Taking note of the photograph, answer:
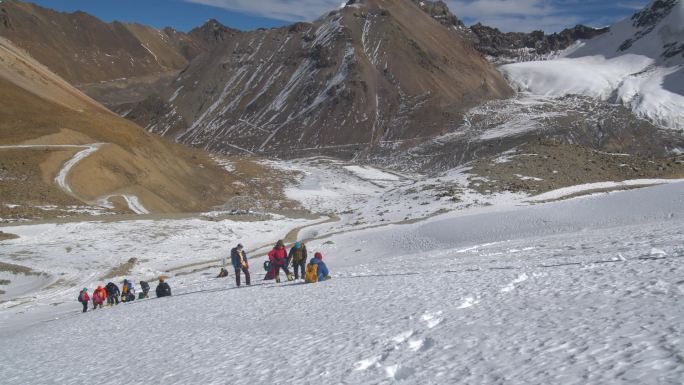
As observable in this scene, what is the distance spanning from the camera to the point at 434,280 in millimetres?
14891

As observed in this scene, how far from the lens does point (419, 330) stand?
30.9 ft

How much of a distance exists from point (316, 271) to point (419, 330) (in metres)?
10.2

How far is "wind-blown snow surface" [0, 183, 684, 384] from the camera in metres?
7.04

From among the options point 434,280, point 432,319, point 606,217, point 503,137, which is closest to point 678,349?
point 432,319

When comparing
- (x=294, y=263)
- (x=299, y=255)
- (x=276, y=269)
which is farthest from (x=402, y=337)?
(x=276, y=269)

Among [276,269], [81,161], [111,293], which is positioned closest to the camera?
[276,269]

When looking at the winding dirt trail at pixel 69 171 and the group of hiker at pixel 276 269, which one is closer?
the group of hiker at pixel 276 269

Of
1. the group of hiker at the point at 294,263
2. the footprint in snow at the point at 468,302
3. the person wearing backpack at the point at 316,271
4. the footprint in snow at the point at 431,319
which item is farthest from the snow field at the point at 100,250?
the footprint in snow at the point at 468,302

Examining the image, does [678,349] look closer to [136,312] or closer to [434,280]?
[434,280]

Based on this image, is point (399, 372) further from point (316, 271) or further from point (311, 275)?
point (316, 271)

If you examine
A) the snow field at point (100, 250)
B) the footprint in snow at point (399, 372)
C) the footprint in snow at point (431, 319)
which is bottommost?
the footprint in snow at point (399, 372)

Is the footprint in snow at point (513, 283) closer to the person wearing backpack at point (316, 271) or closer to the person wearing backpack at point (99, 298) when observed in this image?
the person wearing backpack at point (316, 271)

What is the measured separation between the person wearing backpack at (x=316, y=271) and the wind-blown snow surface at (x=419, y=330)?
73 cm

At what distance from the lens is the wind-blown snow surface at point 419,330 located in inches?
277
